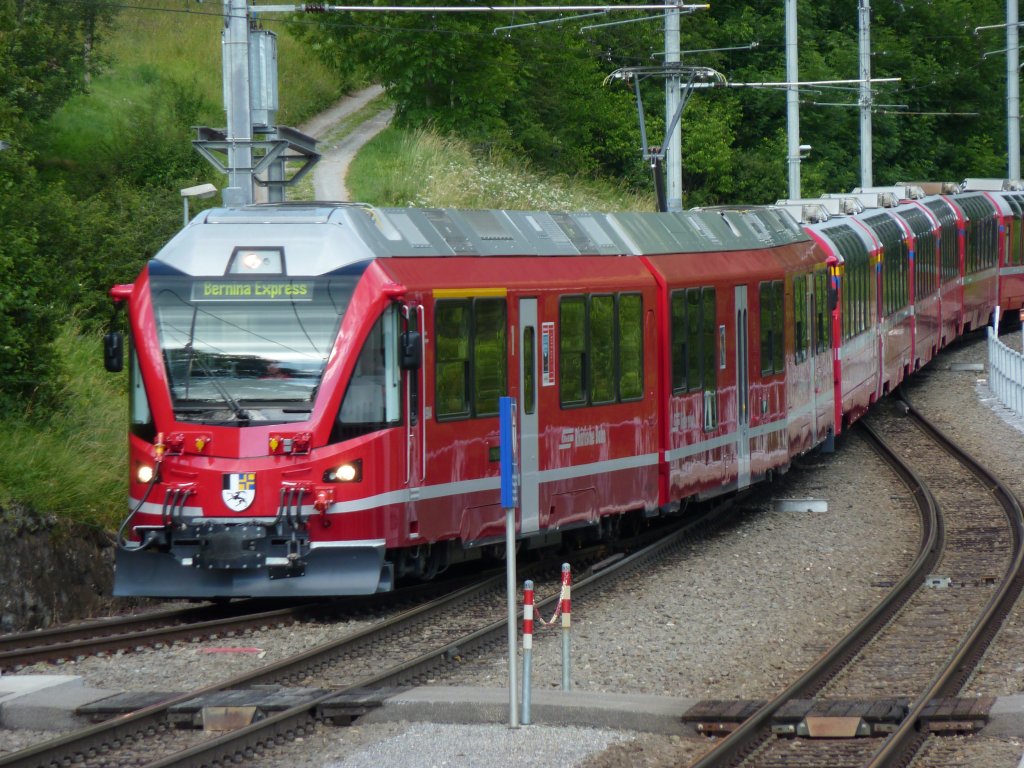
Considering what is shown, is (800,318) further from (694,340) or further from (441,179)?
(441,179)

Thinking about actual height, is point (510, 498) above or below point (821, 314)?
below

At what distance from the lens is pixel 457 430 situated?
1388 cm

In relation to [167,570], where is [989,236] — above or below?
above

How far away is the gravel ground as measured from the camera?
378 inches

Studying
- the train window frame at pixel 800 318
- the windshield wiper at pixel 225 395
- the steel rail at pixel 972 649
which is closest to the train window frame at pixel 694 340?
the train window frame at pixel 800 318

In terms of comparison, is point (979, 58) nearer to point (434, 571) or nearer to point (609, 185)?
point (609, 185)

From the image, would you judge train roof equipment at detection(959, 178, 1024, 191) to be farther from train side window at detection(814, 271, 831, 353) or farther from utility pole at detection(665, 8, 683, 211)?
train side window at detection(814, 271, 831, 353)

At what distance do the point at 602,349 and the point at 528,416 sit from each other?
4.84 ft

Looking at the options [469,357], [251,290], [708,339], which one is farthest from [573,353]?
[251,290]

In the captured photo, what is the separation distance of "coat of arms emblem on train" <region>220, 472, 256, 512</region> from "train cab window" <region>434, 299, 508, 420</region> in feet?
5.25

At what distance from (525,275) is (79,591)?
4618mm

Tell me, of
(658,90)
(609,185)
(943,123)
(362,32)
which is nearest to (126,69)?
(362,32)

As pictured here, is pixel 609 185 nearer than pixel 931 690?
No

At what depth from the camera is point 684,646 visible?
12.9 meters
